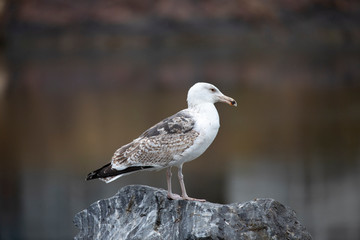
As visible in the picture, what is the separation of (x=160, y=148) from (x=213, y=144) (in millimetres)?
14608

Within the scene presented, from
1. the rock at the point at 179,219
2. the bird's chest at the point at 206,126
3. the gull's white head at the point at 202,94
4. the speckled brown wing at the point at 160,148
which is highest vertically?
the gull's white head at the point at 202,94

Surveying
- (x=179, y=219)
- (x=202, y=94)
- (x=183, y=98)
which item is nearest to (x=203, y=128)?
(x=202, y=94)

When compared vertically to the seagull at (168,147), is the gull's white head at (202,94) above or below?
above

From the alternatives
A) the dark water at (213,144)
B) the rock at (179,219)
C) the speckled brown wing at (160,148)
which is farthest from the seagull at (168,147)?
the dark water at (213,144)

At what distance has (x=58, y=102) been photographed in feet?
114

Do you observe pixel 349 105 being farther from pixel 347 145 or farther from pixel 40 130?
pixel 40 130

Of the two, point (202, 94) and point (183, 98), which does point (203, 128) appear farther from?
point (183, 98)

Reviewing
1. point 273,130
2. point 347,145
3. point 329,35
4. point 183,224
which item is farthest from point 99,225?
point 329,35

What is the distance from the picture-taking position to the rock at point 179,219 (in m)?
7.27

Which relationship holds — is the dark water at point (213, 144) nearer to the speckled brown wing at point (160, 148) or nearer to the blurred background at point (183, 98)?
the blurred background at point (183, 98)

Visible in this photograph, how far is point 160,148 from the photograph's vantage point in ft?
25.6

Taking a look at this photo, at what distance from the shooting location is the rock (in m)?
7.27

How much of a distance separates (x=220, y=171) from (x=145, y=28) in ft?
167

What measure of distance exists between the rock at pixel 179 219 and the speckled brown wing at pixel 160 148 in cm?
36
